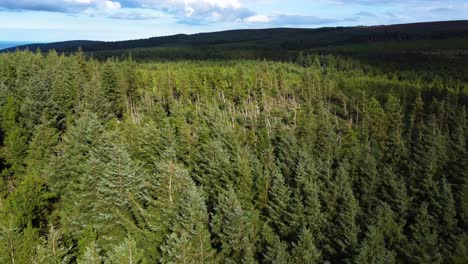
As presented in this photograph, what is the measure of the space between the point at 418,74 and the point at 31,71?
104 m

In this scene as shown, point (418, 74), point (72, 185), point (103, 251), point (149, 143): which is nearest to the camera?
point (103, 251)

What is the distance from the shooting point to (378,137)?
59938mm

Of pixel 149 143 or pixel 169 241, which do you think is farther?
pixel 149 143

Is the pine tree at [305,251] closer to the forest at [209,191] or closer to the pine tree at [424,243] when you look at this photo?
the forest at [209,191]

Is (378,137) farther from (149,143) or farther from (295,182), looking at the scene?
(149,143)

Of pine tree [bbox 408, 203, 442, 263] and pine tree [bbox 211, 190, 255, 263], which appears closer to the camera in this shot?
pine tree [bbox 211, 190, 255, 263]

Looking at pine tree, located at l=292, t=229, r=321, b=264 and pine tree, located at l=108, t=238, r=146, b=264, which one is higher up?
pine tree, located at l=108, t=238, r=146, b=264

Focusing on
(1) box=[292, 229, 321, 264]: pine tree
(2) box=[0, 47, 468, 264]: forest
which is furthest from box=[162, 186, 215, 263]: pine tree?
(1) box=[292, 229, 321, 264]: pine tree

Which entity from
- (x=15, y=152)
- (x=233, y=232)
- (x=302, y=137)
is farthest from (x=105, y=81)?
(x=233, y=232)

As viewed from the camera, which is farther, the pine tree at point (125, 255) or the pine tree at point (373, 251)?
the pine tree at point (373, 251)

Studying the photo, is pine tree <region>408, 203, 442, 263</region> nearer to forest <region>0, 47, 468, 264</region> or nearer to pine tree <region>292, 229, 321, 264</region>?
forest <region>0, 47, 468, 264</region>

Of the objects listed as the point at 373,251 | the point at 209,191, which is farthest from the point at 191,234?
the point at 373,251

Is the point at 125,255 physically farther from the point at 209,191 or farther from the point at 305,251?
the point at 209,191

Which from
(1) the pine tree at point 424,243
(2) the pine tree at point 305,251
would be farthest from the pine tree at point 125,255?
(1) the pine tree at point 424,243
